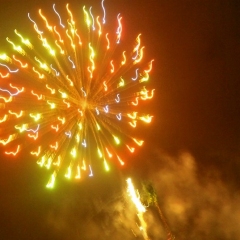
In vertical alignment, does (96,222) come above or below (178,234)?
above

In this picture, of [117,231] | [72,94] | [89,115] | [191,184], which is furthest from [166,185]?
[72,94]

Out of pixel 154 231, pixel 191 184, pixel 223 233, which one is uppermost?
pixel 191 184

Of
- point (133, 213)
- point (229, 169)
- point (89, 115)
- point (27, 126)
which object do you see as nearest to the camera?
point (27, 126)

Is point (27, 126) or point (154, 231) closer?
point (27, 126)

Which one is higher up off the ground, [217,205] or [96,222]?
[96,222]

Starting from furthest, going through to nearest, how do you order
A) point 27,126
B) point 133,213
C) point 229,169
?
1. point 133,213
2. point 229,169
3. point 27,126

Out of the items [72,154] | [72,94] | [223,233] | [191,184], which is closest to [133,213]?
[191,184]

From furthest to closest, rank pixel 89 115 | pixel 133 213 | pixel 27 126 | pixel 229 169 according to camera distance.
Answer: pixel 133 213 < pixel 229 169 < pixel 89 115 < pixel 27 126

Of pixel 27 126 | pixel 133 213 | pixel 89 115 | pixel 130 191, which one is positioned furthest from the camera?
pixel 133 213

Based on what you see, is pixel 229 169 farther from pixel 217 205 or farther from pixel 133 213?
pixel 133 213

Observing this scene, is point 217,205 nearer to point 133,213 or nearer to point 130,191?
point 133,213
